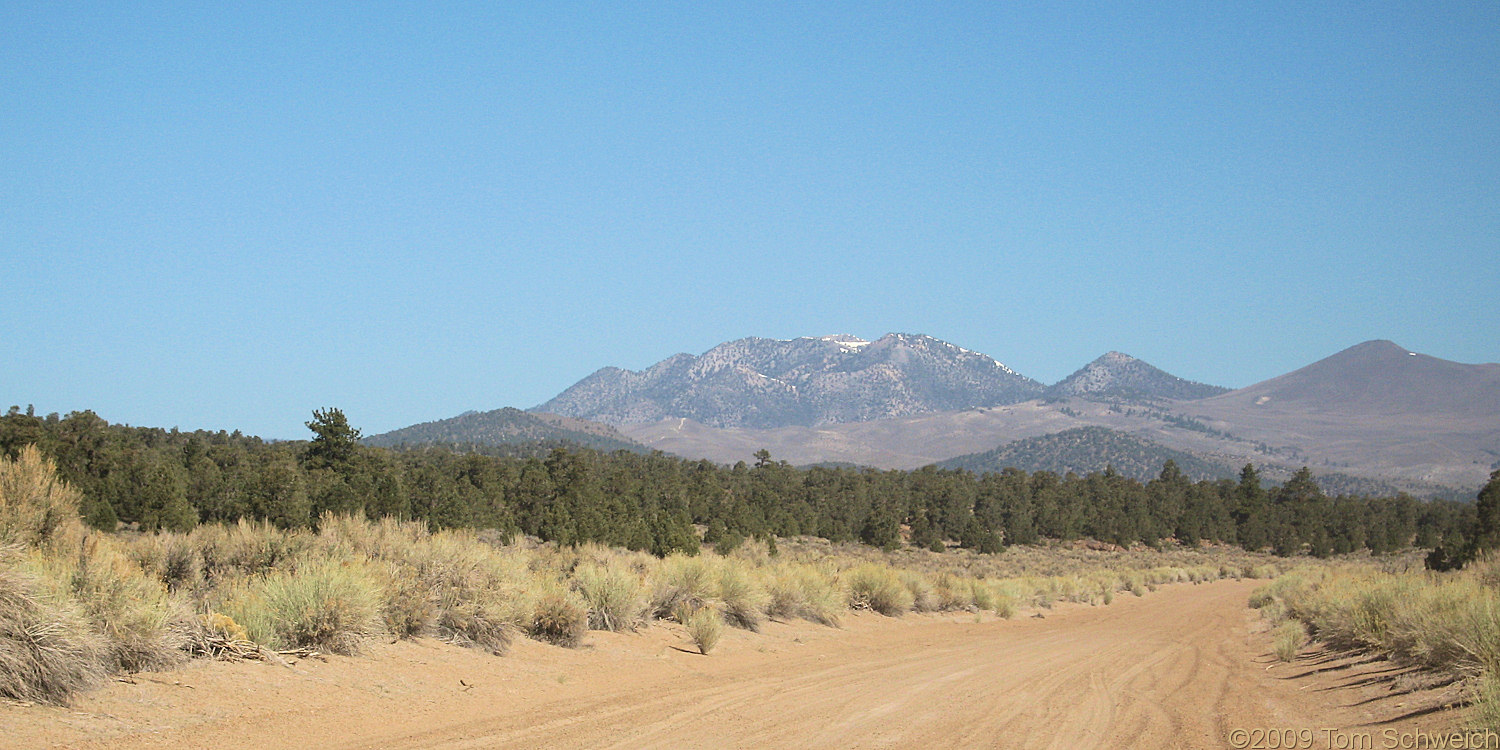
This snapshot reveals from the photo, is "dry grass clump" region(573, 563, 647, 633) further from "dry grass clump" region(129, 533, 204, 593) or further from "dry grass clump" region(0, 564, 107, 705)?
"dry grass clump" region(0, 564, 107, 705)

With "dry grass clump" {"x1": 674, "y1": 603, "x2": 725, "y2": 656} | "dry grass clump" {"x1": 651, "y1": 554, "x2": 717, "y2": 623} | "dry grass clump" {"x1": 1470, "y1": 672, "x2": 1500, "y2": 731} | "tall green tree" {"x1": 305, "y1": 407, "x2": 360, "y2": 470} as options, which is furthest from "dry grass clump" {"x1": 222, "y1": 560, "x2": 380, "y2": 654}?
"tall green tree" {"x1": 305, "y1": 407, "x2": 360, "y2": 470}

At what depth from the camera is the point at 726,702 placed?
10.9 m

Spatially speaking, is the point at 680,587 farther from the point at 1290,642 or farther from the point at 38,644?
the point at 38,644

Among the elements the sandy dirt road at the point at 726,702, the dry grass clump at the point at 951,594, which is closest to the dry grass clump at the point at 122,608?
the sandy dirt road at the point at 726,702

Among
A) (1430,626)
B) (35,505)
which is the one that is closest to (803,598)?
(1430,626)

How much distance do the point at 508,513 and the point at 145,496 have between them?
17.7 metres

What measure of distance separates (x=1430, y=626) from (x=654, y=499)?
55754mm

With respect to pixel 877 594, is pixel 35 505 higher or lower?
higher

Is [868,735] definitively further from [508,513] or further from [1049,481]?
[1049,481]

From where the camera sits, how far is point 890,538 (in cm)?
6250

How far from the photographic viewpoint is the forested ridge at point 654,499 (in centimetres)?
3659

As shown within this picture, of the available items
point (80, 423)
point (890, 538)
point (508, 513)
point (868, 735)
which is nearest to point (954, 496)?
point (890, 538)

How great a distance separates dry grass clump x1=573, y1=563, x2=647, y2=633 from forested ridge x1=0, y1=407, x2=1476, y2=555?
11775 mm

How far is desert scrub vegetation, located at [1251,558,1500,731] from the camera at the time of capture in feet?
31.9
